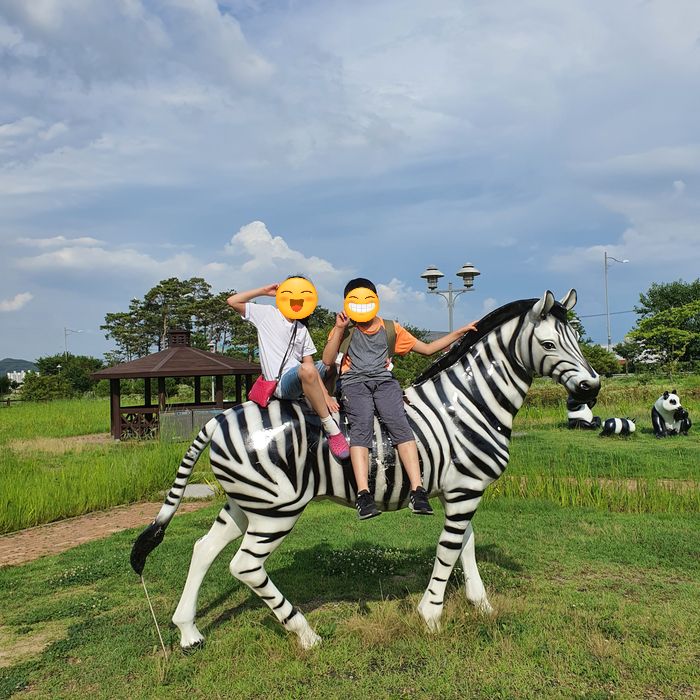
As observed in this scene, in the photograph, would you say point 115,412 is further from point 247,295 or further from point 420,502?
point 420,502

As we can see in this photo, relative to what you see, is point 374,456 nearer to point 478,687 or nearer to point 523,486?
point 478,687

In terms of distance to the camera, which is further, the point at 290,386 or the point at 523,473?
the point at 523,473

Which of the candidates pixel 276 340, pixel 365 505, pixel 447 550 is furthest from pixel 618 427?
pixel 276 340

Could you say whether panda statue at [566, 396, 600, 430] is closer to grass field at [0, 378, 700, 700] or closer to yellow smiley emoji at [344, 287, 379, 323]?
grass field at [0, 378, 700, 700]

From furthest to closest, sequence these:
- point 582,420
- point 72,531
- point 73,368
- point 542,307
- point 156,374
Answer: point 73,368
point 156,374
point 582,420
point 72,531
point 542,307

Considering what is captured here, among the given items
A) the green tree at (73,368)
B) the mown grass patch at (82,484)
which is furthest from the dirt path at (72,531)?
the green tree at (73,368)

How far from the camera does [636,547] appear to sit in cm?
557

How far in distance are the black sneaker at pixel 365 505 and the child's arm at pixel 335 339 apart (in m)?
0.79

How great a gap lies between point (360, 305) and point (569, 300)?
4.42 feet

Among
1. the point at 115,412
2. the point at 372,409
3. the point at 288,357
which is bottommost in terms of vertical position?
the point at 115,412

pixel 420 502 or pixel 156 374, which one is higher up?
pixel 156 374

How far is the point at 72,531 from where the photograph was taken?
7406 millimetres

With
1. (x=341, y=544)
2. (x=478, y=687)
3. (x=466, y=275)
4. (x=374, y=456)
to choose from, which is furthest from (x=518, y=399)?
(x=466, y=275)

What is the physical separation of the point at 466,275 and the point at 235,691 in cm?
1204
